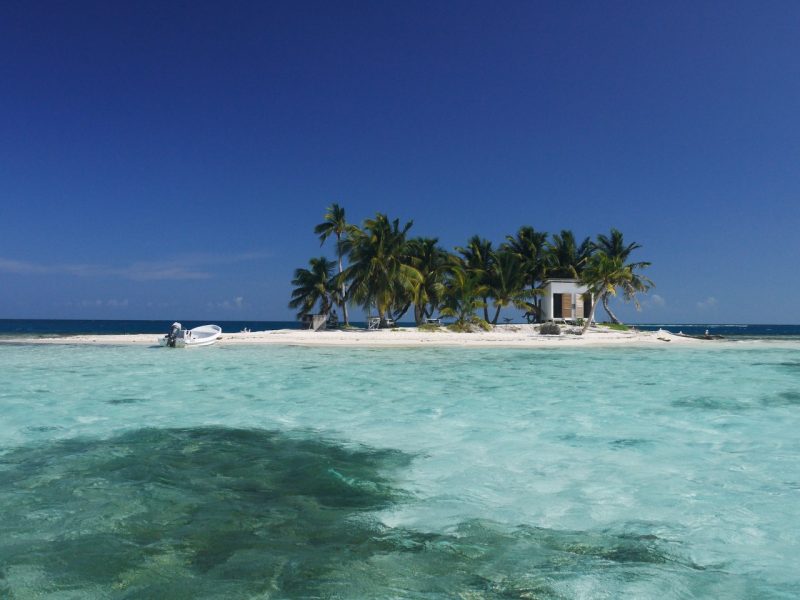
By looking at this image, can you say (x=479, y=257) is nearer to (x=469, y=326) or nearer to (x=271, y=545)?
(x=469, y=326)

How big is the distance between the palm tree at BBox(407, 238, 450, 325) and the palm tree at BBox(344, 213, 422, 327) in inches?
90.0

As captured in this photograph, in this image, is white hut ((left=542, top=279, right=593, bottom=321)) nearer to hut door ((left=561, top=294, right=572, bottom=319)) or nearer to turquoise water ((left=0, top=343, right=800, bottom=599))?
hut door ((left=561, top=294, right=572, bottom=319))

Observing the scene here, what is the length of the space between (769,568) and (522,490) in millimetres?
1936

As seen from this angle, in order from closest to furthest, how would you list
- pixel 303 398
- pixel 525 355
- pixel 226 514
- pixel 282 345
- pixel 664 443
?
pixel 226 514, pixel 664 443, pixel 303 398, pixel 525 355, pixel 282 345

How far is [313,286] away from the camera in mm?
37094

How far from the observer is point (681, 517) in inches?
165

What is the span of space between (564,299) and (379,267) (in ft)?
44.9

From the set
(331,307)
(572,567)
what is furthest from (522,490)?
(331,307)

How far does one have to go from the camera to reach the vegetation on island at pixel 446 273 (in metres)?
32.2

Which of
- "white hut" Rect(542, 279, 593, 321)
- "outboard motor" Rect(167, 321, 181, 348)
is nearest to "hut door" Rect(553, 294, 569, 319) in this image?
"white hut" Rect(542, 279, 593, 321)

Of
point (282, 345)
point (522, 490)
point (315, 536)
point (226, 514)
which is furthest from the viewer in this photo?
point (282, 345)

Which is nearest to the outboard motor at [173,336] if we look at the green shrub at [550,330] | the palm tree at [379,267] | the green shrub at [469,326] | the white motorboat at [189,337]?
the white motorboat at [189,337]

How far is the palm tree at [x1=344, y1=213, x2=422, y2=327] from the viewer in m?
32.2

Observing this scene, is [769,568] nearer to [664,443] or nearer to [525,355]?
[664,443]
